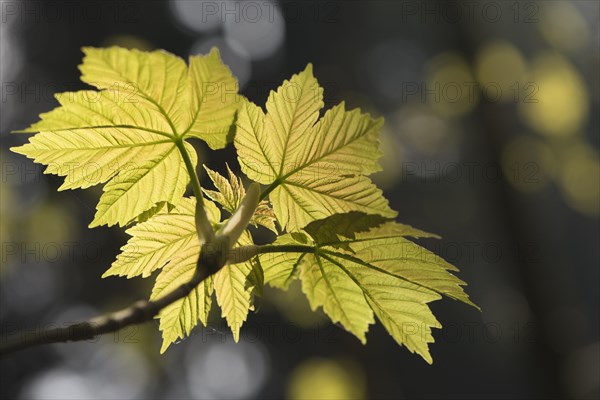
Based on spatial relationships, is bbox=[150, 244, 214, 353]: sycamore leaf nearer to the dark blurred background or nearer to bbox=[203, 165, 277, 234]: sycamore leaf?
bbox=[203, 165, 277, 234]: sycamore leaf

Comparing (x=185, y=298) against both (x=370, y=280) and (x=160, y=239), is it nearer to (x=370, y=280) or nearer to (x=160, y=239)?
(x=160, y=239)

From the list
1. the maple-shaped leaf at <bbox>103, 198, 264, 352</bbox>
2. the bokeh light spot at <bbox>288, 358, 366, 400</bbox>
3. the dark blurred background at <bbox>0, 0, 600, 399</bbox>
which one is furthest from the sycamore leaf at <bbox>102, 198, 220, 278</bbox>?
the bokeh light spot at <bbox>288, 358, 366, 400</bbox>

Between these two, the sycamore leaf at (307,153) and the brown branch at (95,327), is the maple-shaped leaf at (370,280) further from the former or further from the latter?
the brown branch at (95,327)

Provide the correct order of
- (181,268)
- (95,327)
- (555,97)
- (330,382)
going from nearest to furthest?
(95,327)
(181,268)
(555,97)
(330,382)

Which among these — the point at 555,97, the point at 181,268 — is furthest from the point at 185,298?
the point at 555,97

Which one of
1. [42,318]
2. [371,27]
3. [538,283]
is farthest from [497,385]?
[538,283]

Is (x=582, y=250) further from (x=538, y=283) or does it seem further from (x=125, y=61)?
(x=125, y=61)
